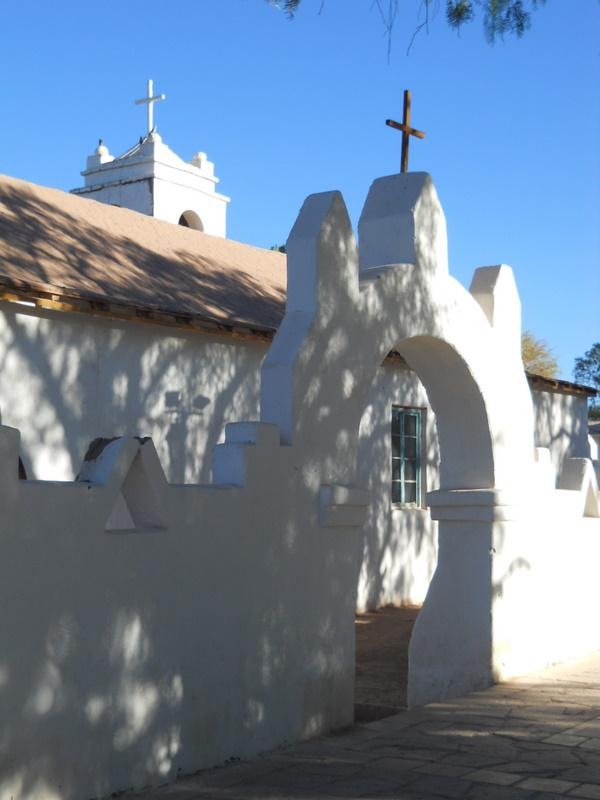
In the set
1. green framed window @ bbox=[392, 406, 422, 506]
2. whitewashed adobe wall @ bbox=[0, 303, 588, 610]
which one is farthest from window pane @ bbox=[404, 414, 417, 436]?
whitewashed adobe wall @ bbox=[0, 303, 588, 610]

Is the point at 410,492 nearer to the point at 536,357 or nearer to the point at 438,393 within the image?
the point at 438,393

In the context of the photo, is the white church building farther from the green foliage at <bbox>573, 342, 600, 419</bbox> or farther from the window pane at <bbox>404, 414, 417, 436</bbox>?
the green foliage at <bbox>573, 342, 600, 419</bbox>

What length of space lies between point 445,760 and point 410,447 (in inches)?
352

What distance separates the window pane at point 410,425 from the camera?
14.7 meters

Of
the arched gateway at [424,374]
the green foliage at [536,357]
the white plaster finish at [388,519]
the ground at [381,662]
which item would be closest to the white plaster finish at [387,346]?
the arched gateway at [424,374]

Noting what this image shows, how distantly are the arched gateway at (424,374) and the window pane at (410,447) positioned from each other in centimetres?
570

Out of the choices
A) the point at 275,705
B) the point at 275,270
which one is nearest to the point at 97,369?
the point at 275,705

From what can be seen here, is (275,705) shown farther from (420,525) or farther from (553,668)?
(420,525)

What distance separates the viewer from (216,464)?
622 cm

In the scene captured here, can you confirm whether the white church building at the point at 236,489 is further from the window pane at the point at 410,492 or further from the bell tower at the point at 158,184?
the bell tower at the point at 158,184

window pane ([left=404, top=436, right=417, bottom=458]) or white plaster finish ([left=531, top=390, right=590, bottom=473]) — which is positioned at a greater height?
white plaster finish ([left=531, top=390, right=590, bottom=473])

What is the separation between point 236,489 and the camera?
19.9 ft

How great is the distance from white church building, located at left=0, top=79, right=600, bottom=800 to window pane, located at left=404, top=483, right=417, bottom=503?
826 millimetres

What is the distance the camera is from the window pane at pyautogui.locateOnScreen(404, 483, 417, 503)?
14.7 metres
